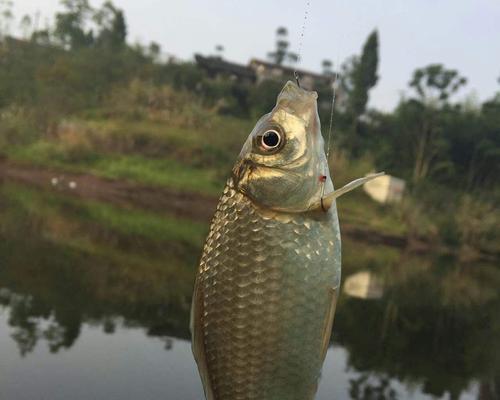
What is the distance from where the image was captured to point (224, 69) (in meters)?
43.6

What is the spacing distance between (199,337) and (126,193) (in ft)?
78.3

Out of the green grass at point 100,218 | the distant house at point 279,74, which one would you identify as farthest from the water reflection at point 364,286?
the distant house at point 279,74

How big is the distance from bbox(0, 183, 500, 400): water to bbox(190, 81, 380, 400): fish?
4.48m

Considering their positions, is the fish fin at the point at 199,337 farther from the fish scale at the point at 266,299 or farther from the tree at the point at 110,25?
the tree at the point at 110,25

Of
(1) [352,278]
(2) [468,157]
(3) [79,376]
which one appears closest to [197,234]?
(1) [352,278]

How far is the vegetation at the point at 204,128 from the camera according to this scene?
26531 mm

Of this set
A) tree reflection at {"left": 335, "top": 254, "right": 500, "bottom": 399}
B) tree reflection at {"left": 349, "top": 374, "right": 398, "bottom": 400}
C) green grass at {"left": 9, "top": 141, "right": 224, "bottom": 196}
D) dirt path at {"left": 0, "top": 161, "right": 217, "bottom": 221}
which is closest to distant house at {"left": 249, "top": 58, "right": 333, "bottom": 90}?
green grass at {"left": 9, "top": 141, "right": 224, "bottom": 196}

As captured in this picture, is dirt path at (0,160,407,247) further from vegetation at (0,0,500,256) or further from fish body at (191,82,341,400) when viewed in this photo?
fish body at (191,82,341,400)

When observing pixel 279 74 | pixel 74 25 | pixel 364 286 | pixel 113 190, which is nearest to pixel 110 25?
pixel 74 25

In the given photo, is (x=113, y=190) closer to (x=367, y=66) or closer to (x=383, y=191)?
(x=383, y=191)

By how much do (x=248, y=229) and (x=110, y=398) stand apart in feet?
15.3

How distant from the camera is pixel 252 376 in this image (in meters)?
1.49

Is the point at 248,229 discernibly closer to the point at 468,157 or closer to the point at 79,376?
the point at 79,376

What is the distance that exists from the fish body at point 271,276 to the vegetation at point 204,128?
20.6 m
